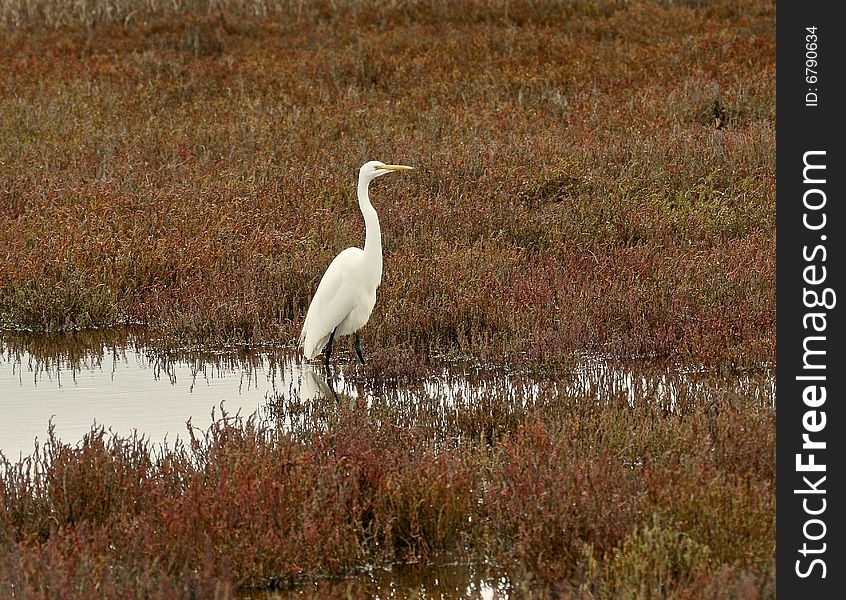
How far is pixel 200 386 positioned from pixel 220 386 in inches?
5.0

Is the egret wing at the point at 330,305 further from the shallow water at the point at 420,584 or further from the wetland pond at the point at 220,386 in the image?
the shallow water at the point at 420,584

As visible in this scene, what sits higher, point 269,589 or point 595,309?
point 595,309

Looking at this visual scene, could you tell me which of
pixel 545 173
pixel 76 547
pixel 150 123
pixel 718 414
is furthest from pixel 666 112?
pixel 76 547

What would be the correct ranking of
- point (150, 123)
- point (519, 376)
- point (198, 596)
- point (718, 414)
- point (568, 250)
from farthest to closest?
1. point (150, 123)
2. point (568, 250)
3. point (519, 376)
4. point (718, 414)
5. point (198, 596)

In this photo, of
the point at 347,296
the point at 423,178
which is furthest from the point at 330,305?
the point at 423,178

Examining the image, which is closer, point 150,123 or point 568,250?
point 568,250

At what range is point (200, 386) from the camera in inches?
302

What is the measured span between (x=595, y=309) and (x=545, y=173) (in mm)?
3579

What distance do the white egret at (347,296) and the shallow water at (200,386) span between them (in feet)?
0.86

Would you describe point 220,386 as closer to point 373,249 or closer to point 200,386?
point 200,386

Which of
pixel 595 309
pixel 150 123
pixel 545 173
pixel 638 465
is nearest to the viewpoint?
pixel 638 465

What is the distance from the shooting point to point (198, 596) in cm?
398

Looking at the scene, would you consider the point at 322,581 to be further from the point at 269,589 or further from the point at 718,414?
the point at 718,414

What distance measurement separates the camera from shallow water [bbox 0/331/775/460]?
661 cm
